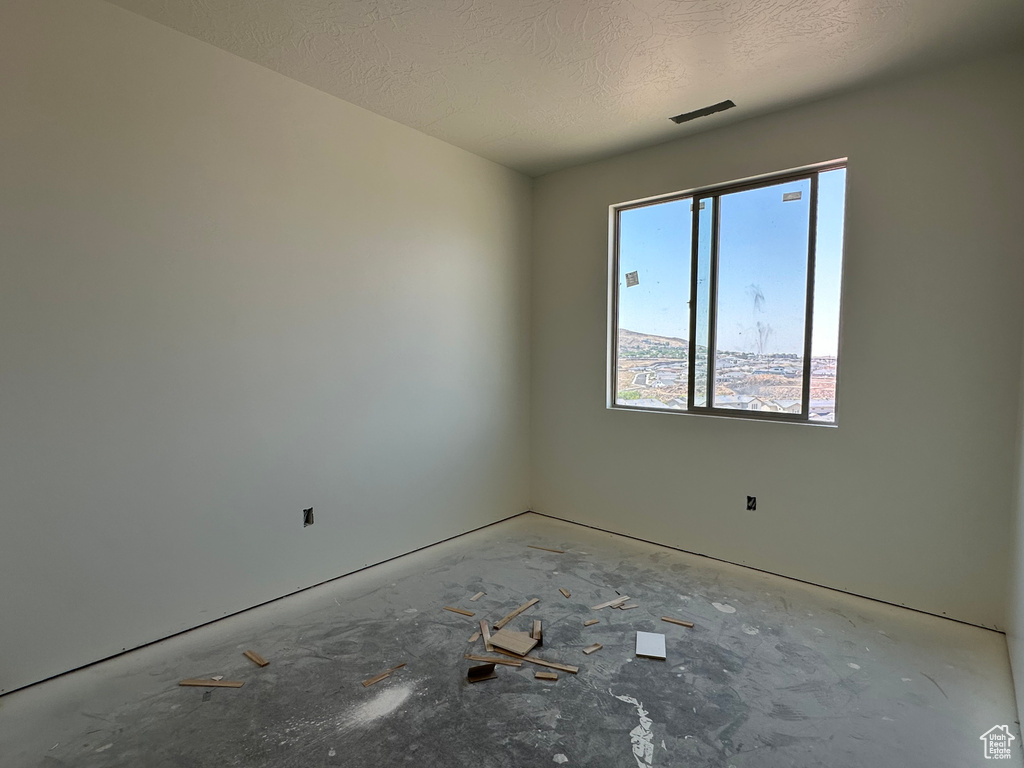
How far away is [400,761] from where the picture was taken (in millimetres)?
1770

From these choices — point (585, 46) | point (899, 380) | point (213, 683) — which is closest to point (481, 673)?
point (213, 683)

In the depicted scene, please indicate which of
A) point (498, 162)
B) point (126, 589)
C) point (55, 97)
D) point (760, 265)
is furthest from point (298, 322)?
point (760, 265)

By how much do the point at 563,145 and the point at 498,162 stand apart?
0.63 metres

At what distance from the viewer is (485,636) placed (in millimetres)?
2539

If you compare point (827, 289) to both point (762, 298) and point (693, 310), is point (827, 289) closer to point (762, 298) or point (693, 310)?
point (762, 298)

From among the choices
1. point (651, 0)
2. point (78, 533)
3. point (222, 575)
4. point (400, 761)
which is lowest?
point (400, 761)

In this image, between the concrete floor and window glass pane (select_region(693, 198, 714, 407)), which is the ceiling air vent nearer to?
window glass pane (select_region(693, 198, 714, 407))

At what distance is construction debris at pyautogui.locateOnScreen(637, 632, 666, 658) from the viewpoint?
7.82ft

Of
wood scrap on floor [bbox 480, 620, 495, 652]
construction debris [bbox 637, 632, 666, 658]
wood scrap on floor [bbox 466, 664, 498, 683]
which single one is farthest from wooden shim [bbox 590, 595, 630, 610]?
wood scrap on floor [bbox 466, 664, 498, 683]

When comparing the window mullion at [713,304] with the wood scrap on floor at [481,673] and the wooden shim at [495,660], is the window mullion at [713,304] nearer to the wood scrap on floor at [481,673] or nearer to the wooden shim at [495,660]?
the wooden shim at [495,660]

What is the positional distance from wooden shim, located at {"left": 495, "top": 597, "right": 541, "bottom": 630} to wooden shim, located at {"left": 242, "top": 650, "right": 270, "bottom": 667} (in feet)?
3.58

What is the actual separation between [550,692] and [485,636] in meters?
0.50

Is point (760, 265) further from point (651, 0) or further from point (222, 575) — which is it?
point (222, 575)

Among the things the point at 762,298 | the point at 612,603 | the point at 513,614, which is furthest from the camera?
the point at 762,298
